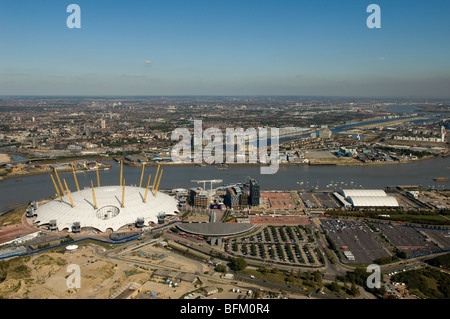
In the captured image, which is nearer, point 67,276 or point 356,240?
point 67,276

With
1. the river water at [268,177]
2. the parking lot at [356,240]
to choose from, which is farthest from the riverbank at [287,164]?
the parking lot at [356,240]

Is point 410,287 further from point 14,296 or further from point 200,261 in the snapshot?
A: point 14,296

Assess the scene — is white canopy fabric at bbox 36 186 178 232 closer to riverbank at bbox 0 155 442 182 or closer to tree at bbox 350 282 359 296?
tree at bbox 350 282 359 296

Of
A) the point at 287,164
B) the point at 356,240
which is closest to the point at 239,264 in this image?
the point at 356,240

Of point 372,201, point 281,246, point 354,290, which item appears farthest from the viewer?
point 372,201

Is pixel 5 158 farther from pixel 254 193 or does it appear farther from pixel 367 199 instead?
pixel 367 199

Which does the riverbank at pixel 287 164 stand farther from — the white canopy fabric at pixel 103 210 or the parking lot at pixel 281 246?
the parking lot at pixel 281 246
